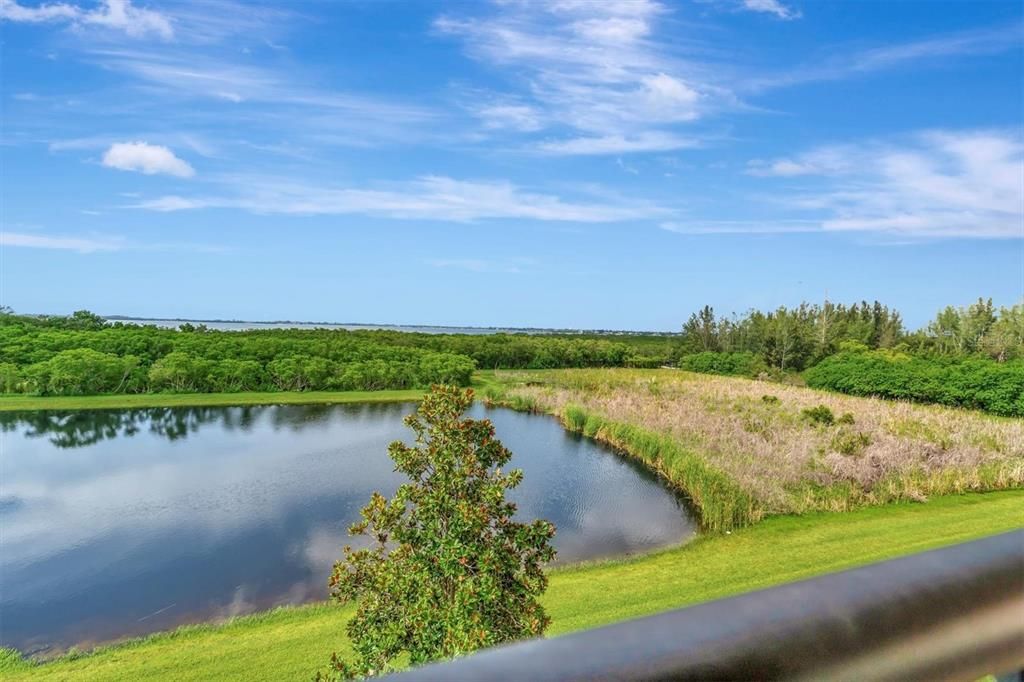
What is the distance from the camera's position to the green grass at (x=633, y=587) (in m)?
5.81

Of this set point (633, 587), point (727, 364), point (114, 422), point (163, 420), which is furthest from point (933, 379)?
point (114, 422)

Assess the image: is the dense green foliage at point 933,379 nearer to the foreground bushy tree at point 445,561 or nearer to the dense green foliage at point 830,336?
the dense green foliage at point 830,336

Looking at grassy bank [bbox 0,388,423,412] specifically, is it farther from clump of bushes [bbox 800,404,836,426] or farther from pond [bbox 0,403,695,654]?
clump of bushes [bbox 800,404,836,426]

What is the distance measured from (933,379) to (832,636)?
28.5 metres

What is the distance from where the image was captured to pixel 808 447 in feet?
43.4

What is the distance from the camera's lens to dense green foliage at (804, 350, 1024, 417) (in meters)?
21.1

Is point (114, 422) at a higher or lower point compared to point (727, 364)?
lower

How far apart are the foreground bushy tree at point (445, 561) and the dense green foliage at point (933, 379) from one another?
23.8 meters

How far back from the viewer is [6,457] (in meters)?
15.4

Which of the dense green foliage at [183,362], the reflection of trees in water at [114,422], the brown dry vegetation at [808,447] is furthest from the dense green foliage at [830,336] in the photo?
the reflection of trees in water at [114,422]

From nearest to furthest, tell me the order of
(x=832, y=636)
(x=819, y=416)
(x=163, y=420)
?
(x=832, y=636), (x=819, y=416), (x=163, y=420)

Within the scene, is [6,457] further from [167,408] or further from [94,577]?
[94,577]

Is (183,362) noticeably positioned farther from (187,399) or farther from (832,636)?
(832,636)

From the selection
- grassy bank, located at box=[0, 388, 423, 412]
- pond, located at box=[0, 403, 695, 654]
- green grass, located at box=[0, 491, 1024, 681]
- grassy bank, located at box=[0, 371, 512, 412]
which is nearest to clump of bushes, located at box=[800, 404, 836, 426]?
green grass, located at box=[0, 491, 1024, 681]
